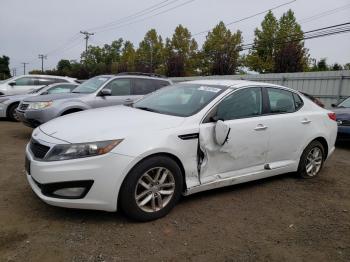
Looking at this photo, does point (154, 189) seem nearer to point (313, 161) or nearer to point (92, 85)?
point (313, 161)

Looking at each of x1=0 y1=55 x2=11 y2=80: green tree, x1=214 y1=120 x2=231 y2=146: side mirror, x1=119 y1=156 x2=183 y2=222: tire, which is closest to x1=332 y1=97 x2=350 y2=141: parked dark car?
x1=214 y1=120 x2=231 y2=146: side mirror

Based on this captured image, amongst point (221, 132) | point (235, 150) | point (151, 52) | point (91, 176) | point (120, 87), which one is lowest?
point (91, 176)

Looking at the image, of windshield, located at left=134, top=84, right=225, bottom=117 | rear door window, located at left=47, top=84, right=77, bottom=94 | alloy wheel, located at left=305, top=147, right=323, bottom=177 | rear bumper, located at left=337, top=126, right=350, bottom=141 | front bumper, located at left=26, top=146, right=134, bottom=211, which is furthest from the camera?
rear door window, located at left=47, top=84, right=77, bottom=94

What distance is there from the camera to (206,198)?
14.0 feet

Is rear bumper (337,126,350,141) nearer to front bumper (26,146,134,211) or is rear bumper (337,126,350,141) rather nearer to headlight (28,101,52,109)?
front bumper (26,146,134,211)

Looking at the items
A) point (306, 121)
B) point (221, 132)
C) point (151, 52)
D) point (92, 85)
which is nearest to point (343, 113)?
point (306, 121)

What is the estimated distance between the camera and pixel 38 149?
3.52 m

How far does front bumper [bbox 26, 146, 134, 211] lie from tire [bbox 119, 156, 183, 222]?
10 cm

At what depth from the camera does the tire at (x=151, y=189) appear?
333 cm

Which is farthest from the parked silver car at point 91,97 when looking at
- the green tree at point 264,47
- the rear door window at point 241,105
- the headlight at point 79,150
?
the green tree at point 264,47

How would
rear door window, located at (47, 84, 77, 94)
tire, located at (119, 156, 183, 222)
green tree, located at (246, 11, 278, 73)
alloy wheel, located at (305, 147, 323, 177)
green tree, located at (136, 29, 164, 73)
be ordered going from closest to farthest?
tire, located at (119, 156, 183, 222)
alloy wheel, located at (305, 147, 323, 177)
rear door window, located at (47, 84, 77, 94)
green tree, located at (246, 11, 278, 73)
green tree, located at (136, 29, 164, 73)

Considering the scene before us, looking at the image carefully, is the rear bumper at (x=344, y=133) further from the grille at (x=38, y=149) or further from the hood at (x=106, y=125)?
the grille at (x=38, y=149)

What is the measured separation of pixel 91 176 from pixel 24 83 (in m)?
12.3

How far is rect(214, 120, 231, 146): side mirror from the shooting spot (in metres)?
3.89
